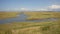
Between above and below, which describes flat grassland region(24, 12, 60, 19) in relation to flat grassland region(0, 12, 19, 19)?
below

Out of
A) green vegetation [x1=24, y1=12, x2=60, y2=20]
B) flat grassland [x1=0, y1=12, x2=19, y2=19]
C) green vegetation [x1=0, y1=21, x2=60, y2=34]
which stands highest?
flat grassland [x1=0, y1=12, x2=19, y2=19]

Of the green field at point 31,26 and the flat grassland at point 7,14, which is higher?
the flat grassland at point 7,14

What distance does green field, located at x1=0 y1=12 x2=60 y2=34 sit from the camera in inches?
80.0

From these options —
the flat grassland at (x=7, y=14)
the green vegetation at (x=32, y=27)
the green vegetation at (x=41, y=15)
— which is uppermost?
the flat grassland at (x=7, y=14)

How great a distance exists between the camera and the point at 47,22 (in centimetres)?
211

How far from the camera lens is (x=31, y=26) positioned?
208cm

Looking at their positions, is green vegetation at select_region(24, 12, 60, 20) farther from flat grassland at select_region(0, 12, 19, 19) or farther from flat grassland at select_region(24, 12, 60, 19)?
flat grassland at select_region(0, 12, 19, 19)

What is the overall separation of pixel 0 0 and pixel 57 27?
1304mm

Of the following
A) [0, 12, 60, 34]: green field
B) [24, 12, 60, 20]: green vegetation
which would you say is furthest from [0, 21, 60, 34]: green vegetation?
[24, 12, 60, 20]: green vegetation

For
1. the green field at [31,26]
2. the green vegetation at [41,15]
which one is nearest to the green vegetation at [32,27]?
the green field at [31,26]

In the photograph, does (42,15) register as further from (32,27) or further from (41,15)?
(32,27)

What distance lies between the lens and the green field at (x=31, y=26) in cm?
203

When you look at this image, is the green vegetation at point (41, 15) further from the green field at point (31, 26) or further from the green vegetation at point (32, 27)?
the green vegetation at point (32, 27)

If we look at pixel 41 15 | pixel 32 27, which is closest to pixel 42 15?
pixel 41 15
